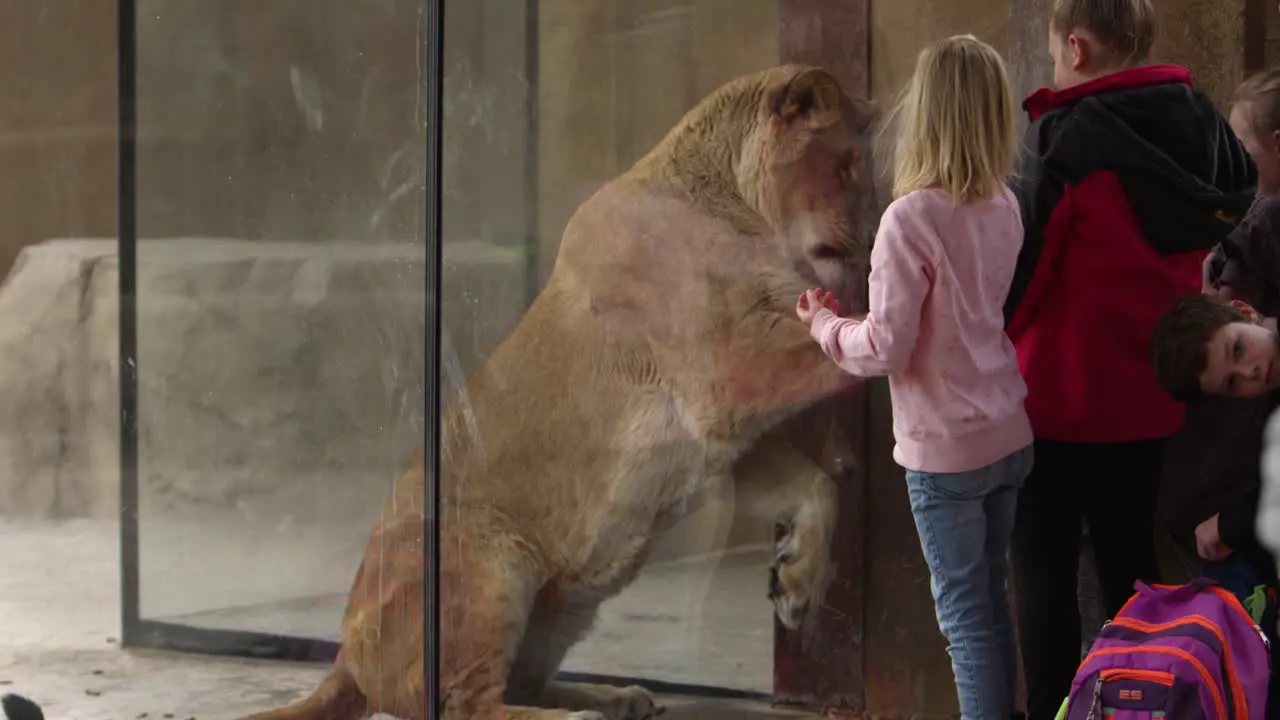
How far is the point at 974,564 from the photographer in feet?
10.3

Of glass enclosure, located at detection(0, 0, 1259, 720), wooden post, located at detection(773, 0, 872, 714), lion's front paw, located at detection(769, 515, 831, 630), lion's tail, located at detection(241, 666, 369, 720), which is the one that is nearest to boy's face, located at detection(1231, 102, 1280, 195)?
glass enclosure, located at detection(0, 0, 1259, 720)

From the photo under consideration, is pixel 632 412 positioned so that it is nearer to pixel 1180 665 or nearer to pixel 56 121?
pixel 1180 665

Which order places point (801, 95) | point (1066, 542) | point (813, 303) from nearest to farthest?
1. point (1066, 542)
2. point (813, 303)
3. point (801, 95)

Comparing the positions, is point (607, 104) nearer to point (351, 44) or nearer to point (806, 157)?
point (806, 157)

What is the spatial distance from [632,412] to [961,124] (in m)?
1.28

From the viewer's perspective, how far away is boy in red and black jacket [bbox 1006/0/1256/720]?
3133 mm

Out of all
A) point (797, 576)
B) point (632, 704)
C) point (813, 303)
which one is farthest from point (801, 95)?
point (632, 704)

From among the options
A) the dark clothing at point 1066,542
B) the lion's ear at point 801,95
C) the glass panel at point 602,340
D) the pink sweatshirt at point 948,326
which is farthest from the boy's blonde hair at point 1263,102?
the glass panel at point 602,340

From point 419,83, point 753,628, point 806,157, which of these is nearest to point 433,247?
point 419,83

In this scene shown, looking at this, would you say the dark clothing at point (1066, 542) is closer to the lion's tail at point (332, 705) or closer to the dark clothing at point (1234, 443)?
the dark clothing at point (1234, 443)

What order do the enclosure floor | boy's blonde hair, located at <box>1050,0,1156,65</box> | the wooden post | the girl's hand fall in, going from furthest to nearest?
the enclosure floor < the wooden post < the girl's hand < boy's blonde hair, located at <box>1050,0,1156,65</box>

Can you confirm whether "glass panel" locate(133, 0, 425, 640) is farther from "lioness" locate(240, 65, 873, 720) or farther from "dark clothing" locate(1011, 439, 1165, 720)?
"dark clothing" locate(1011, 439, 1165, 720)

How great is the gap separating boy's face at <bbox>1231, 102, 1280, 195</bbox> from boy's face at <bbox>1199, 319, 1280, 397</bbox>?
32cm

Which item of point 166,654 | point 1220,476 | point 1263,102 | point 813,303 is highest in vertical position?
point 1263,102
